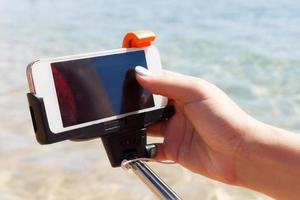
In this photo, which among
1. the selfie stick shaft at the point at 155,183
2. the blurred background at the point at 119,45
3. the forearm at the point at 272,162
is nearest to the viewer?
the selfie stick shaft at the point at 155,183

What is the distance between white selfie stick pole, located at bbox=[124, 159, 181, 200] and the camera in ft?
3.15

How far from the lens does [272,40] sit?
4848 mm

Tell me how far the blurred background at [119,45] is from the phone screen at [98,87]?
1.11 metres

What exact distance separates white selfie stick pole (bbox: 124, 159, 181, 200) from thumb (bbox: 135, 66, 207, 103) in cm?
17

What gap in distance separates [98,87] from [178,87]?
19cm

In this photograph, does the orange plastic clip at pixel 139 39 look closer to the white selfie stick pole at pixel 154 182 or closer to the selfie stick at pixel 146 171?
the selfie stick at pixel 146 171

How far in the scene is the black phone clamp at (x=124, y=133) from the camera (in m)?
1.01

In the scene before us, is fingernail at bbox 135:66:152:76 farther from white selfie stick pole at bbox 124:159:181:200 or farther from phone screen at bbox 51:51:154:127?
white selfie stick pole at bbox 124:159:181:200

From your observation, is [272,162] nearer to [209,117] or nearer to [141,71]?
[209,117]

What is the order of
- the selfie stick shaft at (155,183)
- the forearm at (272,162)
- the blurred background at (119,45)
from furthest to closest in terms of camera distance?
the blurred background at (119,45) → the forearm at (272,162) → the selfie stick shaft at (155,183)

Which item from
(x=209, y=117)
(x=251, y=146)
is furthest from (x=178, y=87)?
(x=251, y=146)

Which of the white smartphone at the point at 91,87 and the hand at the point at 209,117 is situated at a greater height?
the white smartphone at the point at 91,87

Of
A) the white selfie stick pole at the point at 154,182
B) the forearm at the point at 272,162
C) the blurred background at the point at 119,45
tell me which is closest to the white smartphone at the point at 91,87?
the white selfie stick pole at the point at 154,182

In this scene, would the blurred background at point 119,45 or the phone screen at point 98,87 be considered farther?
the blurred background at point 119,45
